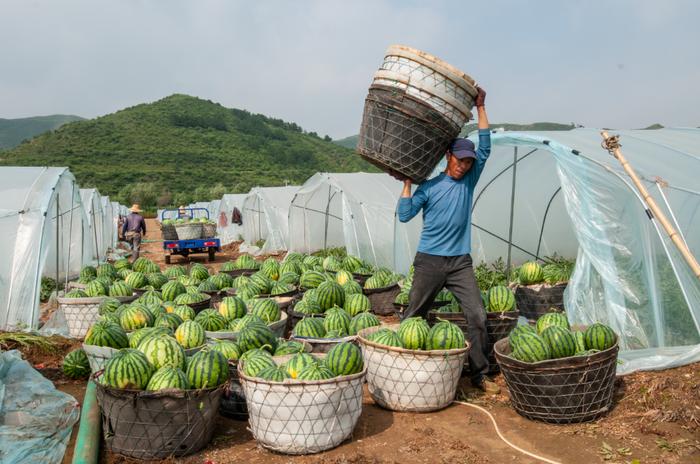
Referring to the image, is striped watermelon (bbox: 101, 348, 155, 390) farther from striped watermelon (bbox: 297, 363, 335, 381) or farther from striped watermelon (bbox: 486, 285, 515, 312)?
striped watermelon (bbox: 486, 285, 515, 312)

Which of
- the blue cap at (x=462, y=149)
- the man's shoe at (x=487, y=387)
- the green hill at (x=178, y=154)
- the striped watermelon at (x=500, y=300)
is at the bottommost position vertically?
the man's shoe at (x=487, y=387)

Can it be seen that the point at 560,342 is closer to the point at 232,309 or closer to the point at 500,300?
the point at 500,300

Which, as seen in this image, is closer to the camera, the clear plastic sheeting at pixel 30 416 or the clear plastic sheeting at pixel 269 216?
the clear plastic sheeting at pixel 30 416

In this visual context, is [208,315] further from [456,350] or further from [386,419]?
[456,350]

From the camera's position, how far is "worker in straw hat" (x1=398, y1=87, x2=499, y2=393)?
6.27 meters

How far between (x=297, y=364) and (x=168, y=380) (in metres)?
1.09

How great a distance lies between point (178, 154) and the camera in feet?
270

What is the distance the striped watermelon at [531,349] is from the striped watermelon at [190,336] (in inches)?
130

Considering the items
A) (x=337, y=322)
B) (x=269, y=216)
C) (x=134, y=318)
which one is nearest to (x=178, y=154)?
(x=269, y=216)

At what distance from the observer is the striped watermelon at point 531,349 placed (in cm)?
536

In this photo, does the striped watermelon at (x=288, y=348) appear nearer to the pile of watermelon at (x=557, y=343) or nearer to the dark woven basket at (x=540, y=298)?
the pile of watermelon at (x=557, y=343)

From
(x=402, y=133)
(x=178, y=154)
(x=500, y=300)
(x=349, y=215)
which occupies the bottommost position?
(x=500, y=300)

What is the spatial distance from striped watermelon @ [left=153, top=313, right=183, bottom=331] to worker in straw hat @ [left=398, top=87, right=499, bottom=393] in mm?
2904

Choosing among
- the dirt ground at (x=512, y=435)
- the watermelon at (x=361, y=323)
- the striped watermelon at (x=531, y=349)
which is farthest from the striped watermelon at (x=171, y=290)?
the striped watermelon at (x=531, y=349)
